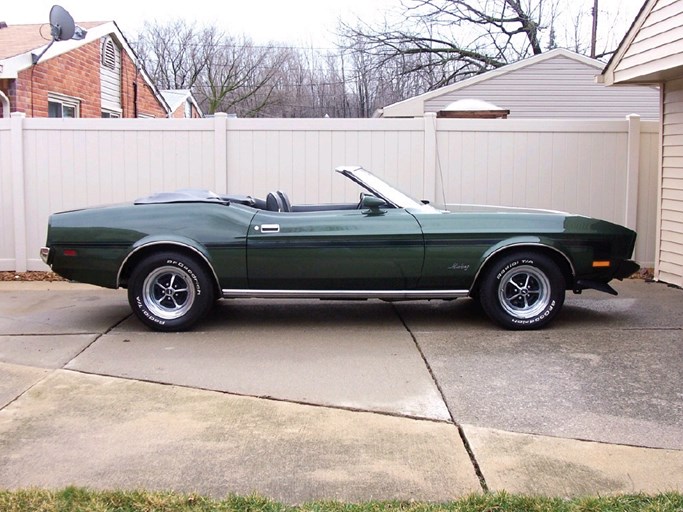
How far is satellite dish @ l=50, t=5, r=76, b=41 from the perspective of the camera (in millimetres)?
11516

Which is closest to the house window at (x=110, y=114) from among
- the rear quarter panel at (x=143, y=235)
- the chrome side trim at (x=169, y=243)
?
the rear quarter panel at (x=143, y=235)

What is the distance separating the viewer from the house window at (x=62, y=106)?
1417 centimetres

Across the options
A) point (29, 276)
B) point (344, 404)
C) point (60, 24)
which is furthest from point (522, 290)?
point (60, 24)

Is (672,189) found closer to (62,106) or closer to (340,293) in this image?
(340,293)

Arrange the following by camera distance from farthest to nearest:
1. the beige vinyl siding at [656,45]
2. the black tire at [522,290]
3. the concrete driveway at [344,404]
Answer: the beige vinyl siding at [656,45], the black tire at [522,290], the concrete driveway at [344,404]

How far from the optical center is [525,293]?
268 inches

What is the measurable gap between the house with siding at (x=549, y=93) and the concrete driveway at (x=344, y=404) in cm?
1099

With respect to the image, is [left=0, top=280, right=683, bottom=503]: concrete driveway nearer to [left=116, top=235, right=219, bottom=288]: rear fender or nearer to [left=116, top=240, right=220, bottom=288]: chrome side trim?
[left=116, top=240, right=220, bottom=288]: chrome side trim

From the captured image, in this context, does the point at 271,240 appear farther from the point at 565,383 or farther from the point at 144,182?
the point at 144,182

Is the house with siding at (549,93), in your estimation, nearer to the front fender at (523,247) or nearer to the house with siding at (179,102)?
the front fender at (523,247)

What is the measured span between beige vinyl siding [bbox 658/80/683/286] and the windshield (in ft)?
11.5

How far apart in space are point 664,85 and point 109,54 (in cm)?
1223

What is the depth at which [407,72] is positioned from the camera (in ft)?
89.7

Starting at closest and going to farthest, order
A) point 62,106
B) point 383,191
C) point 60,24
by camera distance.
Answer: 1. point 383,191
2. point 60,24
3. point 62,106
